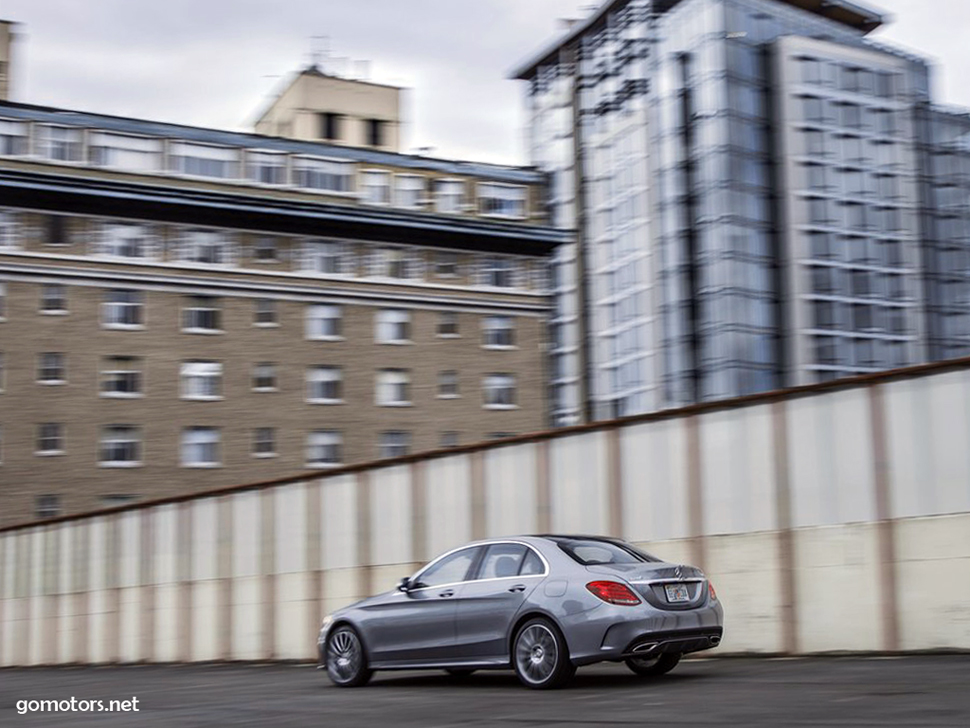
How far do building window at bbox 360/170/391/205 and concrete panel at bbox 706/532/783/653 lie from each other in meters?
51.4

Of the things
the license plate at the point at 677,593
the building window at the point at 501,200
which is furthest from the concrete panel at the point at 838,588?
the building window at the point at 501,200

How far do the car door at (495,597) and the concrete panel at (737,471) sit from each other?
490 centimetres

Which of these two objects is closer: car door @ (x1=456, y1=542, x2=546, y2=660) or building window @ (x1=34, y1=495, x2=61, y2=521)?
car door @ (x1=456, y1=542, x2=546, y2=660)

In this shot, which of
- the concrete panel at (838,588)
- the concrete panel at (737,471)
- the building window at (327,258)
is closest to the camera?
the concrete panel at (838,588)

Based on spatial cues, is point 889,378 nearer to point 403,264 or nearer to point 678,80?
point 678,80

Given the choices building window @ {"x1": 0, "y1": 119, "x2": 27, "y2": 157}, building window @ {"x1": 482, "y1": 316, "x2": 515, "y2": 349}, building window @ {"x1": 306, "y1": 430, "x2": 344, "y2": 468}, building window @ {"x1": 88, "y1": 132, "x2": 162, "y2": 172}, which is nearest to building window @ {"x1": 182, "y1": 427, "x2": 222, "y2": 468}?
building window @ {"x1": 306, "y1": 430, "x2": 344, "y2": 468}

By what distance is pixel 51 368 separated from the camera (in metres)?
60.4

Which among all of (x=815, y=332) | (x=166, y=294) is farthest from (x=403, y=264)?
(x=815, y=332)

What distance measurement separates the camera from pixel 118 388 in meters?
61.5

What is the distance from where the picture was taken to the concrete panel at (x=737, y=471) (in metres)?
18.0

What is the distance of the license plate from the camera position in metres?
13.0

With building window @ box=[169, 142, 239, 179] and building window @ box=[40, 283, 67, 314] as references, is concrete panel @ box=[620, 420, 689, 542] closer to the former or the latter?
building window @ box=[40, 283, 67, 314]

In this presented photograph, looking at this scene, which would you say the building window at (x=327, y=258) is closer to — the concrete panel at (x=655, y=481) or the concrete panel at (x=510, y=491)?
the concrete panel at (x=510, y=491)

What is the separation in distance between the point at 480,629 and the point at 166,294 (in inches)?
1999
